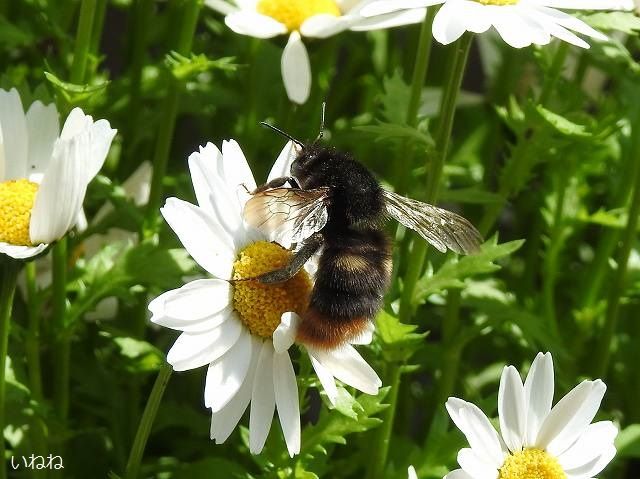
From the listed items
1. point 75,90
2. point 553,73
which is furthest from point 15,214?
point 553,73

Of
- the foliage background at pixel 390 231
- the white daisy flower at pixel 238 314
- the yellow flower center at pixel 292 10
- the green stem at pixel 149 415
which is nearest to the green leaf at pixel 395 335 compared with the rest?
the foliage background at pixel 390 231

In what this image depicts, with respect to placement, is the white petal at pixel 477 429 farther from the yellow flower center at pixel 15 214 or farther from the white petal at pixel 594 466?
the yellow flower center at pixel 15 214

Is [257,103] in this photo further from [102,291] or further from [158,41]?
[102,291]

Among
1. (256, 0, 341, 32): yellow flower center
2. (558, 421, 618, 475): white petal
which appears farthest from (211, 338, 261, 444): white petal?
(256, 0, 341, 32): yellow flower center

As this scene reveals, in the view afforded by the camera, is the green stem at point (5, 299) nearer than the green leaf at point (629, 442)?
Yes

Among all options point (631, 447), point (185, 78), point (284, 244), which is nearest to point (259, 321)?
point (284, 244)

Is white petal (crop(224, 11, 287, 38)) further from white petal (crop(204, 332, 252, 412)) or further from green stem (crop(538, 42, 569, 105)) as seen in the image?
white petal (crop(204, 332, 252, 412))
